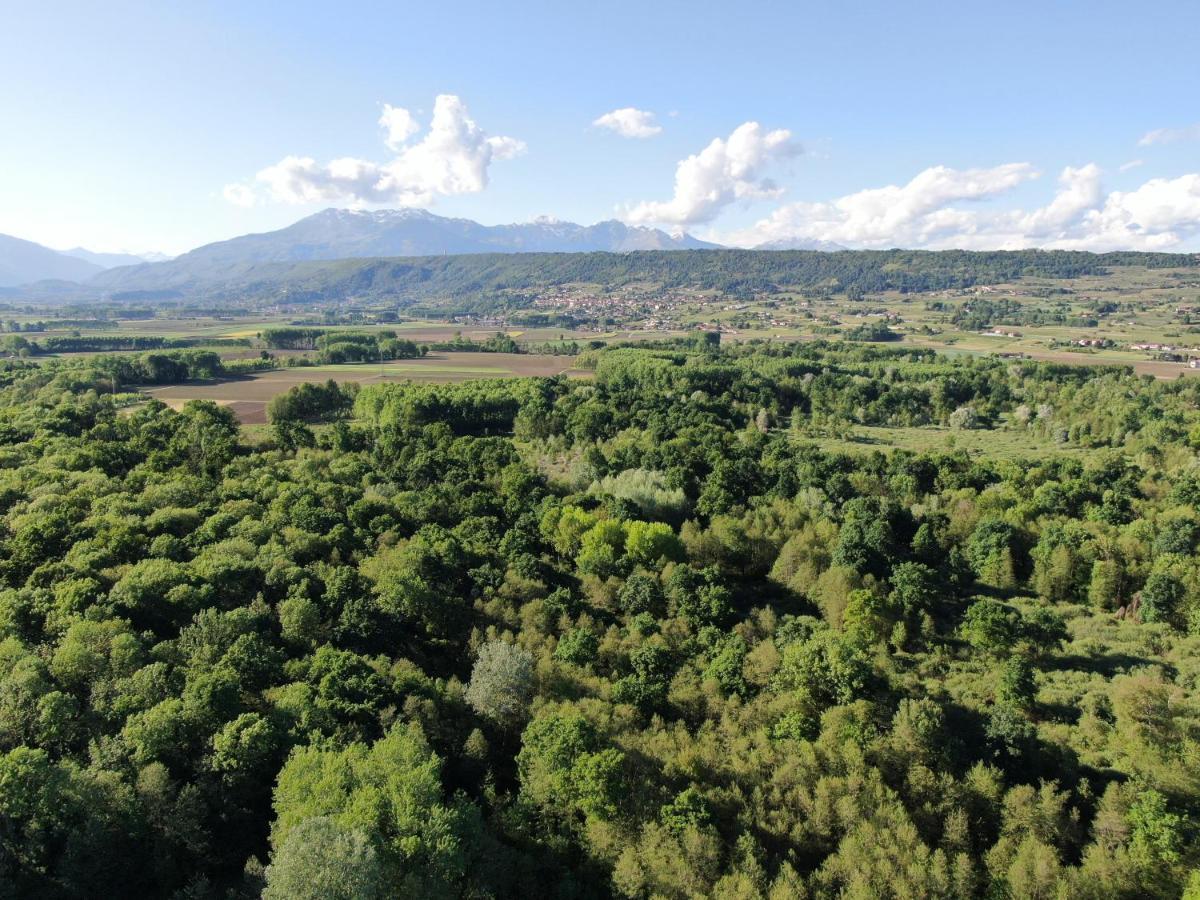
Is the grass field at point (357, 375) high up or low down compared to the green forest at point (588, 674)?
up

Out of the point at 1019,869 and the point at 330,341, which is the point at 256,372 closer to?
the point at 330,341

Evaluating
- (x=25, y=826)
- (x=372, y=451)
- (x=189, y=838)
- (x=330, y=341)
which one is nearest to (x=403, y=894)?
(x=189, y=838)

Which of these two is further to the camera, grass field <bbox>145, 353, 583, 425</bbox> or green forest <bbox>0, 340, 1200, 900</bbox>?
grass field <bbox>145, 353, 583, 425</bbox>

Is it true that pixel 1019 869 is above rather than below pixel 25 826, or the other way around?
below

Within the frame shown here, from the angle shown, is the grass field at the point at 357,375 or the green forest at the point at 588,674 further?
the grass field at the point at 357,375

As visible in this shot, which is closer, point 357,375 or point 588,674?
point 588,674
